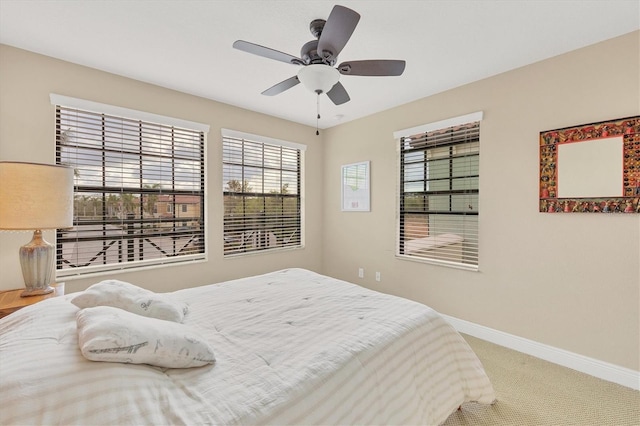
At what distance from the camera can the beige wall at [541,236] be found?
2193 millimetres

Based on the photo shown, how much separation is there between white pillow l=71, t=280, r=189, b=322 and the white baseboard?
9.33 ft

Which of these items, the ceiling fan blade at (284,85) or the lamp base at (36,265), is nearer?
the lamp base at (36,265)

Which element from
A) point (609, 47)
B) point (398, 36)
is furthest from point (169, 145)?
point (609, 47)

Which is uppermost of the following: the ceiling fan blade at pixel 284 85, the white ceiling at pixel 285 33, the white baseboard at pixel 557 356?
the white ceiling at pixel 285 33

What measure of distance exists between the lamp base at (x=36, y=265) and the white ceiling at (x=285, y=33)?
60.3 inches

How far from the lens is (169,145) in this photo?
319cm

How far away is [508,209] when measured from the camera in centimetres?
277

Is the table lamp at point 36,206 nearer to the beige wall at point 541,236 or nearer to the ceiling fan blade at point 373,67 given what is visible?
the ceiling fan blade at point 373,67

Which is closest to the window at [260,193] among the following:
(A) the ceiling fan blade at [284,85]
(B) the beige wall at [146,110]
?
(B) the beige wall at [146,110]

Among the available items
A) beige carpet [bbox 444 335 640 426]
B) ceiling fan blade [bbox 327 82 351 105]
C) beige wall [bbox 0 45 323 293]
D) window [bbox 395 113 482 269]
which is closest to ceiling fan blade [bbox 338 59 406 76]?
ceiling fan blade [bbox 327 82 351 105]

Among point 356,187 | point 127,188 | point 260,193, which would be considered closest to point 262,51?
point 127,188

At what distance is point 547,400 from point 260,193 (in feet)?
11.5

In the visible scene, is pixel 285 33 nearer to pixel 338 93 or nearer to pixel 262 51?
pixel 262 51

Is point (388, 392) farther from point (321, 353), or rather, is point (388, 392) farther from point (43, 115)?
point (43, 115)
